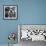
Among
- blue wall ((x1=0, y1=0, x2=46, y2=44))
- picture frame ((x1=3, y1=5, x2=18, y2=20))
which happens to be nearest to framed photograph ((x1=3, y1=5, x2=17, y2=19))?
picture frame ((x1=3, y1=5, x2=18, y2=20))

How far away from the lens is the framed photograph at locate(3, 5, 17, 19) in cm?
477

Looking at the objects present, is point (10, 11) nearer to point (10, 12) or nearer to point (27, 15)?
point (10, 12)

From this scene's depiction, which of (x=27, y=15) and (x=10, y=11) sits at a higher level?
(x=10, y=11)

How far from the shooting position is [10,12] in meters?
4.78

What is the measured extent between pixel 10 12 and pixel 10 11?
0.12 feet

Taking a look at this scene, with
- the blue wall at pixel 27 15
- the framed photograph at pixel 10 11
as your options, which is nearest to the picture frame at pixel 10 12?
the framed photograph at pixel 10 11

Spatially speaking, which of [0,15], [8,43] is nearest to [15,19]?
[0,15]

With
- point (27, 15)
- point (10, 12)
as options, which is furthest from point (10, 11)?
point (27, 15)

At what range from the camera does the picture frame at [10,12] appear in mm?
4773

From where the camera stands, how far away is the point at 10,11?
4785 millimetres

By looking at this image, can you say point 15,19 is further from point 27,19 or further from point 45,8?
point 45,8

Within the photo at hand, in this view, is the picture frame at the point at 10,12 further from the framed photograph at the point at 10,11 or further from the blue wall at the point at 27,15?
the blue wall at the point at 27,15

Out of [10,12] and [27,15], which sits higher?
[10,12]

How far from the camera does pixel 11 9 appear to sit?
15.7 ft
